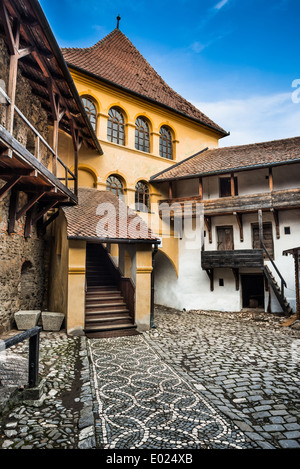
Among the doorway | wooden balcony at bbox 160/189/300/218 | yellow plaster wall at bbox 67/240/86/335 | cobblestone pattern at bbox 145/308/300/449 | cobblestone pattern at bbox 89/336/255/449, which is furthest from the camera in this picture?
the doorway

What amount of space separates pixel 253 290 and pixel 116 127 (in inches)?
443

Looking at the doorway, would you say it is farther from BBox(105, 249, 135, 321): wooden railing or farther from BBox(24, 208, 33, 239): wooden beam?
BBox(24, 208, 33, 239): wooden beam

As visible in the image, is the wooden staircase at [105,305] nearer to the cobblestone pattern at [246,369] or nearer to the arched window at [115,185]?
the cobblestone pattern at [246,369]

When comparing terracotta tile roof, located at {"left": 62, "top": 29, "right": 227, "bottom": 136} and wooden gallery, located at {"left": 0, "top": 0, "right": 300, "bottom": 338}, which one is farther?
terracotta tile roof, located at {"left": 62, "top": 29, "right": 227, "bottom": 136}

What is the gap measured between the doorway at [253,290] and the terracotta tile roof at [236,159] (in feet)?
18.4

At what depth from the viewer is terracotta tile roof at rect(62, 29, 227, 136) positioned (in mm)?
15273

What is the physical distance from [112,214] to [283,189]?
884cm

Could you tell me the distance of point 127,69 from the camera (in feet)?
57.8

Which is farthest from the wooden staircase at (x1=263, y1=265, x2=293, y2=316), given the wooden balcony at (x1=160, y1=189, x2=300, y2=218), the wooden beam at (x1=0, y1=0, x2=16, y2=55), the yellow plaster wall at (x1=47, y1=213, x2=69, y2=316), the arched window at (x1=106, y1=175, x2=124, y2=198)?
the wooden beam at (x1=0, y1=0, x2=16, y2=55)

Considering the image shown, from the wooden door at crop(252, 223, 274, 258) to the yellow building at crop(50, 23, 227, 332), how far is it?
13.5ft

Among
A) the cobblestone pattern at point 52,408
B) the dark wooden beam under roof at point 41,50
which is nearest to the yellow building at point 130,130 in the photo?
the dark wooden beam under roof at point 41,50

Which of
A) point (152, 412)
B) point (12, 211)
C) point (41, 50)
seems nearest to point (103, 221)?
point (12, 211)

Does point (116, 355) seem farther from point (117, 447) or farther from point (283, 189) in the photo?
point (283, 189)

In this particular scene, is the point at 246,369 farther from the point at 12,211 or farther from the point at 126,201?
the point at 126,201
